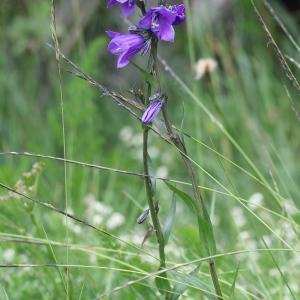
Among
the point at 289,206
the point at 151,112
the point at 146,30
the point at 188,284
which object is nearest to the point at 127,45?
the point at 146,30

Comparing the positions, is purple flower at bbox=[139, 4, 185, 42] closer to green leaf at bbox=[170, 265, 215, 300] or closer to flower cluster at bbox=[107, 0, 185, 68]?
flower cluster at bbox=[107, 0, 185, 68]

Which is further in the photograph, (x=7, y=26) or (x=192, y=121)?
(x=7, y=26)

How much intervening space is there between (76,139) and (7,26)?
1.61 metres

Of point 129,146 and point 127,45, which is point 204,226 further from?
point 129,146

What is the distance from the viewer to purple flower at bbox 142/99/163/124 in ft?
5.06

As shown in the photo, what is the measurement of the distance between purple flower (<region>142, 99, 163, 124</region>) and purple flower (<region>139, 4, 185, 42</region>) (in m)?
0.14

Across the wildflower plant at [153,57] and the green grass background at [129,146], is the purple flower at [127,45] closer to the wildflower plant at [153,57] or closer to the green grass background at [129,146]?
the wildflower plant at [153,57]

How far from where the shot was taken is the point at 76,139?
3561 millimetres

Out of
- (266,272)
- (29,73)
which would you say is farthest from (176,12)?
(29,73)

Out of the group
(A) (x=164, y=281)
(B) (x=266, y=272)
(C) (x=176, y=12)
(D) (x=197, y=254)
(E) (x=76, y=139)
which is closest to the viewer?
(C) (x=176, y=12)

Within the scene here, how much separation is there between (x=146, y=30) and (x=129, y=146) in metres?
2.58

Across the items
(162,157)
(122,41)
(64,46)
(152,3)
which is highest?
(122,41)

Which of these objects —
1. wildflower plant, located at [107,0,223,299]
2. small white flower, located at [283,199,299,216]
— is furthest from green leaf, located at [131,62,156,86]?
small white flower, located at [283,199,299,216]

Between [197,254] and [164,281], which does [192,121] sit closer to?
[197,254]
